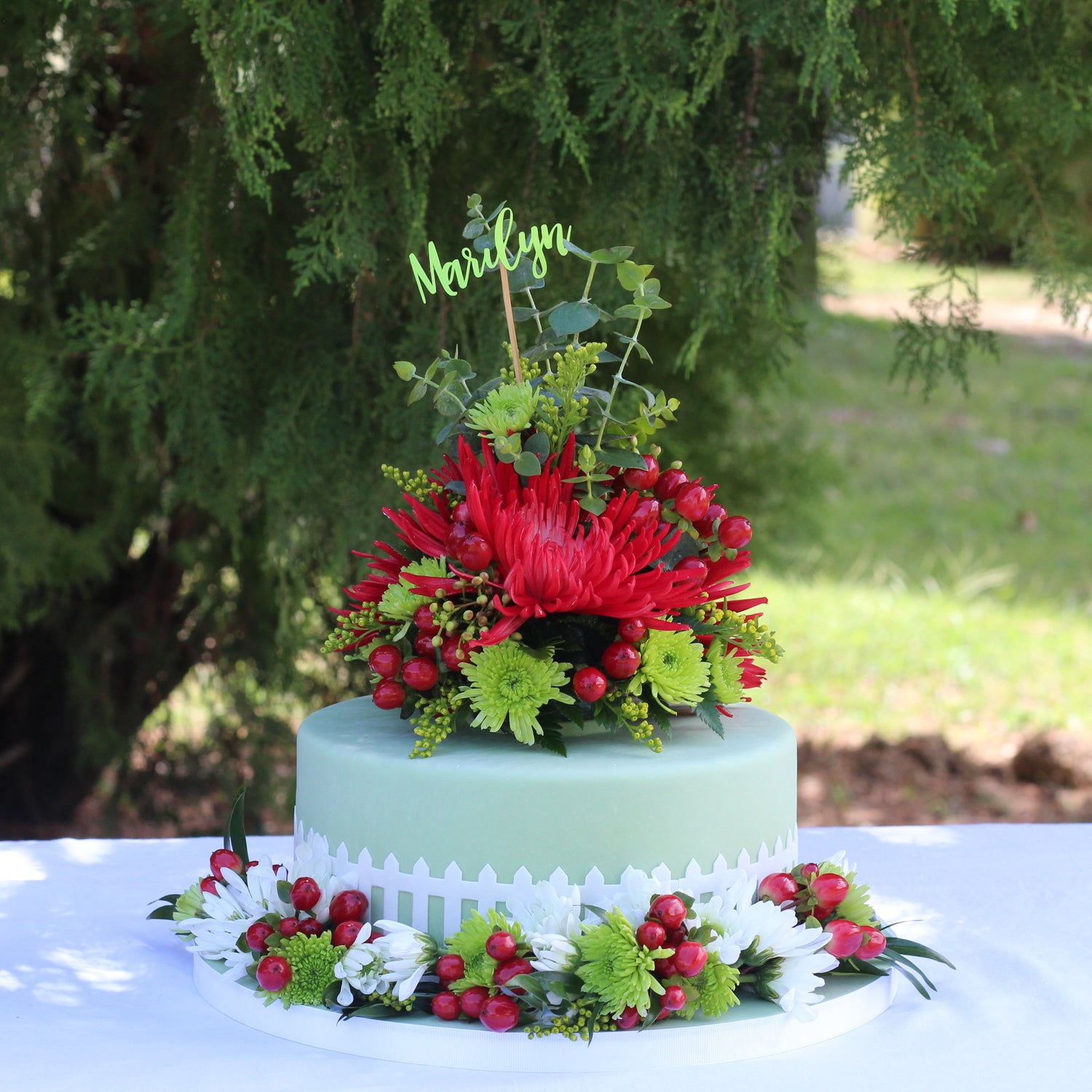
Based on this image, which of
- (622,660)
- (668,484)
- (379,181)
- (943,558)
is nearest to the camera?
(622,660)

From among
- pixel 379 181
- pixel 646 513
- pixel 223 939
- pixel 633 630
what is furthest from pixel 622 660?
pixel 379 181

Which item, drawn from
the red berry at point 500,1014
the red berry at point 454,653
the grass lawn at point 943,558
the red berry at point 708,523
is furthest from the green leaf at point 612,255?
the grass lawn at point 943,558

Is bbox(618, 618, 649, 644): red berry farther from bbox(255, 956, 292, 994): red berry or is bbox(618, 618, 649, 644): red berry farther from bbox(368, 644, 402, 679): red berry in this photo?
bbox(255, 956, 292, 994): red berry

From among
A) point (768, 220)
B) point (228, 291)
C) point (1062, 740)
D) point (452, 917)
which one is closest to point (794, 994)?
point (452, 917)

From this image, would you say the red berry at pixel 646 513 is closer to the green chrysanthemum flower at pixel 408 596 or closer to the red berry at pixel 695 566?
the red berry at pixel 695 566

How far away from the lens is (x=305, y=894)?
1199 mm

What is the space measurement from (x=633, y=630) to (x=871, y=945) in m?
0.35

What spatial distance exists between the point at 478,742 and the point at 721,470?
1.97 meters

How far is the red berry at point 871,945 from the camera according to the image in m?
1.20

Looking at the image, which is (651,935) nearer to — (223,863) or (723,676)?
(723,676)

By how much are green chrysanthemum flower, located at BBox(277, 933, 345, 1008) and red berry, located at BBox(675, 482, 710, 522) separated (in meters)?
0.49

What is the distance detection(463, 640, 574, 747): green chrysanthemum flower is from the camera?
45.4 inches

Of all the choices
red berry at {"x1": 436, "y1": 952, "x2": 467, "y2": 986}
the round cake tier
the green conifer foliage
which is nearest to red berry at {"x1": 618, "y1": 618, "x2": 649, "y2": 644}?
the round cake tier

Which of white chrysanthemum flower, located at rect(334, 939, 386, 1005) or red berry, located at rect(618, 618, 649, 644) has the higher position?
red berry, located at rect(618, 618, 649, 644)
